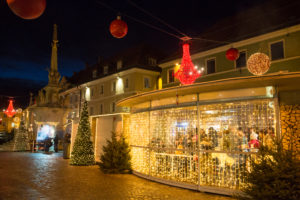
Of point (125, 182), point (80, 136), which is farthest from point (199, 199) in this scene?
point (80, 136)

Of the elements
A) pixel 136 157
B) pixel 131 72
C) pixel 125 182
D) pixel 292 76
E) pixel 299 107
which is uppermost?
pixel 131 72

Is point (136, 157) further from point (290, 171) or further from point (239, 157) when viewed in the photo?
point (290, 171)

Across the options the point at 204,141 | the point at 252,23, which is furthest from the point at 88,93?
the point at 204,141

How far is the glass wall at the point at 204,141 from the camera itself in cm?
769

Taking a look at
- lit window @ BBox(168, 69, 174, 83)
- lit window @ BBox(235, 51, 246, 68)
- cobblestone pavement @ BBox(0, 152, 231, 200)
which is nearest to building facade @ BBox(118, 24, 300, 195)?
cobblestone pavement @ BBox(0, 152, 231, 200)

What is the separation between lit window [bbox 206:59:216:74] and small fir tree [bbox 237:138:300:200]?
54.6 feet

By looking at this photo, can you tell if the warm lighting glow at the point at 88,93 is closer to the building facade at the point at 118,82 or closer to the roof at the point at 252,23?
the building facade at the point at 118,82

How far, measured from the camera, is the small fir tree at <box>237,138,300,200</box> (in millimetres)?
5305

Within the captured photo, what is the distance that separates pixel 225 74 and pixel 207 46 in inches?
131

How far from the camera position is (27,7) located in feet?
16.1

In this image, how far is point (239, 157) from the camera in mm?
7750

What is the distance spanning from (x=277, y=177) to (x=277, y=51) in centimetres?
1457

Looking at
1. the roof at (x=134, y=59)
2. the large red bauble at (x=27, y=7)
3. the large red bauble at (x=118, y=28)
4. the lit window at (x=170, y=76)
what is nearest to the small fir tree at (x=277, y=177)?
the large red bauble at (x=118, y=28)

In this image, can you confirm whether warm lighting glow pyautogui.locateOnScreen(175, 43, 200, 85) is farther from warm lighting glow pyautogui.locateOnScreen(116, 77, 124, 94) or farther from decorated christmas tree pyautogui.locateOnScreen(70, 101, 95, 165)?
warm lighting glow pyautogui.locateOnScreen(116, 77, 124, 94)
